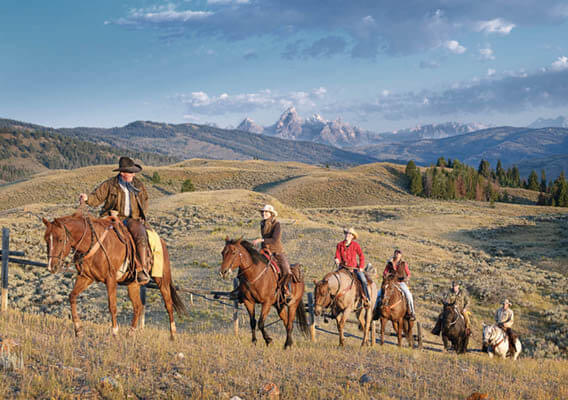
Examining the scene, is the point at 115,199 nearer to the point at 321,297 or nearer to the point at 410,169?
the point at 321,297

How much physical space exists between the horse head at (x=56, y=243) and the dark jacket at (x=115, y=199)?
1.45m

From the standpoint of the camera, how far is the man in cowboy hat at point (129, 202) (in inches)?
372

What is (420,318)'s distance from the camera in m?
21.5

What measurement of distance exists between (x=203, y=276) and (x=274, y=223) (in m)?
14.7

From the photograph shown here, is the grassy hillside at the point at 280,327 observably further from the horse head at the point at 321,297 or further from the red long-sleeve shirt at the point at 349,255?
the red long-sleeve shirt at the point at 349,255

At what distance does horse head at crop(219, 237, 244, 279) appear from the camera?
9.50 metres

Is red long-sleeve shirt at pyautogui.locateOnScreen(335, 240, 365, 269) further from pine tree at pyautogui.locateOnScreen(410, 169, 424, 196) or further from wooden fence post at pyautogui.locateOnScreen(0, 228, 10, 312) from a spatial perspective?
pine tree at pyautogui.locateOnScreen(410, 169, 424, 196)

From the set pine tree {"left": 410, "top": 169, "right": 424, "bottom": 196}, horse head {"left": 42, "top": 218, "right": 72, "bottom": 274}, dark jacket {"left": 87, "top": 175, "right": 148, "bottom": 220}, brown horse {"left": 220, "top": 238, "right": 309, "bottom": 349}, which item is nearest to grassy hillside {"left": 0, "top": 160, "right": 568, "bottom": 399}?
brown horse {"left": 220, "top": 238, "right": 309, "bottom": 349}

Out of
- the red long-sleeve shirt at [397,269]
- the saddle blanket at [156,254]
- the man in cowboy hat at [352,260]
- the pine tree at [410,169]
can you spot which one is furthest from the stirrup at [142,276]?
the pine tree at [410,169]

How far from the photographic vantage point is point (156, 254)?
10.0 metres

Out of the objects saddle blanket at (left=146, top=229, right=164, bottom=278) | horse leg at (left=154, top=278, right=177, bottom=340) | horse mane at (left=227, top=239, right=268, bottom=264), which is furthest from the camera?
horse leg at (left=154, top=278, right=177, bottom=340)

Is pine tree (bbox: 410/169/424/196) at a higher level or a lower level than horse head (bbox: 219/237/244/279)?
higher

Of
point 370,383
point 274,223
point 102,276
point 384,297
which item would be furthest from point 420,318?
point 102,276

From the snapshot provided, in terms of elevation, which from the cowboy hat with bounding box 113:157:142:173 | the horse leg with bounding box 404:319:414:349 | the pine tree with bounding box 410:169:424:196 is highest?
the pine tree with bounding box 410:169:424:196
